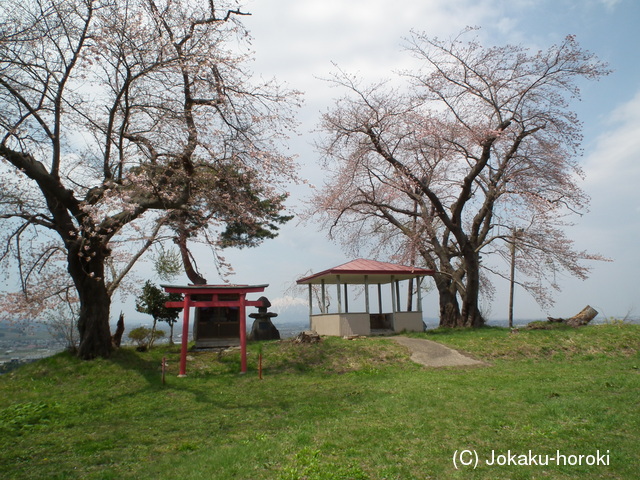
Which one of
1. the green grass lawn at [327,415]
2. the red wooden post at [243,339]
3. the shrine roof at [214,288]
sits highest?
the shrine roof at [214,288]

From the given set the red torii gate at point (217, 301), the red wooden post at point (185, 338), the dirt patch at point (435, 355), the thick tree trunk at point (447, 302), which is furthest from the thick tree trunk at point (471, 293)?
the red wooden post at point (185, 338)

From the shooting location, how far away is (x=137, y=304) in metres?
20.2

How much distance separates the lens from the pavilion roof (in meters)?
19.1

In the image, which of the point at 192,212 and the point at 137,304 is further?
the point at 137,304

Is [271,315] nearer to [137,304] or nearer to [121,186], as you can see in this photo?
[137,304]

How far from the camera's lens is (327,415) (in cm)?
769

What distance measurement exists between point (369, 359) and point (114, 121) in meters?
10.3

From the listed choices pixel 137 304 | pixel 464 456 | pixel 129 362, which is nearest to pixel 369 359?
pixel 129 362

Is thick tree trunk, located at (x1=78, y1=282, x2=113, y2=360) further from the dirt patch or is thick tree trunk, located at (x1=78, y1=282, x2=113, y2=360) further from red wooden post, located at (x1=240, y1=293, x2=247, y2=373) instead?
the dirt patch

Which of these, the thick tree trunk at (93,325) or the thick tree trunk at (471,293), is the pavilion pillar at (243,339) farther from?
the thick tree trunk at (471,293)

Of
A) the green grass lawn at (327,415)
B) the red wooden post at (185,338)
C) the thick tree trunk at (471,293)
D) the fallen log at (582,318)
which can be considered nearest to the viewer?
the green grass lawn at (327,415)

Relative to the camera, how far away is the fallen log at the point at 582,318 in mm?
17869

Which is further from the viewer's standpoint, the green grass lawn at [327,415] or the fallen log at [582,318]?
the fallen log at [582,318]

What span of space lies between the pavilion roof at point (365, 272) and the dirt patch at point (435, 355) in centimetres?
478
